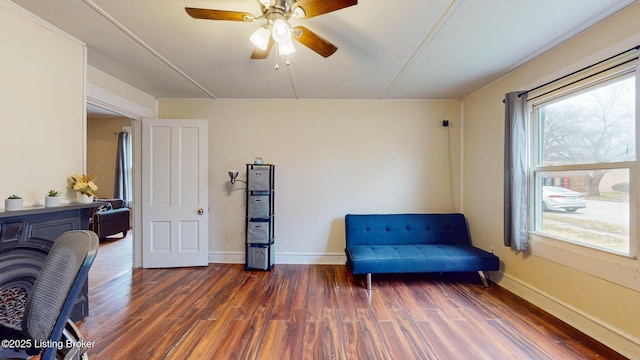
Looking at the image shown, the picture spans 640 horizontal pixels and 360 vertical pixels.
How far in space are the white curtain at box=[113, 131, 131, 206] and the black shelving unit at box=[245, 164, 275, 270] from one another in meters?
4.56

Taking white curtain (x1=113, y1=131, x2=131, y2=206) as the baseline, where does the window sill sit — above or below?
below

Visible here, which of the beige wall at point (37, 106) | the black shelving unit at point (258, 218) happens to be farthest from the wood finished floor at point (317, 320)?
the beige wall at point (37, 106)

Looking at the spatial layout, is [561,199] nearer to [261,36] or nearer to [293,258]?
[261,36]

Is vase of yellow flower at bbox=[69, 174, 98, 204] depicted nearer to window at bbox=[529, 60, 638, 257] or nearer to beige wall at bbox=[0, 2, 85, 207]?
beige wall at bbox=[0, 2, 85, 207]

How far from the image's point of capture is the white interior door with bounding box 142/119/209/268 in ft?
11.0

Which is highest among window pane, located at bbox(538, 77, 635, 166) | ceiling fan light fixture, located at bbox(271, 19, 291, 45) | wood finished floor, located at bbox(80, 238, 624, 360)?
ceiling fan light fixture, located at bbox(271, 19, 291, 45)

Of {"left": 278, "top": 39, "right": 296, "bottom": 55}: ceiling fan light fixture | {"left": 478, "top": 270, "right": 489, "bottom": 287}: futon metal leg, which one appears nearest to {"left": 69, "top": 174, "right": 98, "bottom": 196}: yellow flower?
{"left": 278, "top": 39, "right": 296, "bottom": 55}: ceiling fan light fixture

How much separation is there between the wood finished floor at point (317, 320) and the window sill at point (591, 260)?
52cm

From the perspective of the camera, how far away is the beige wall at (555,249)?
1.76 m

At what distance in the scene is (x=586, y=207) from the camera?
210cm

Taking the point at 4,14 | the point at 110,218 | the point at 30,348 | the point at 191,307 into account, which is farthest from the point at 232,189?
the point at 110,218

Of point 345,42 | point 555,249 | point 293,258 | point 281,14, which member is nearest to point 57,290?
point 281,14

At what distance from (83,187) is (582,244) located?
4223 millimetres

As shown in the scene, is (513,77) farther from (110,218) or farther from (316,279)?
(110,218)
